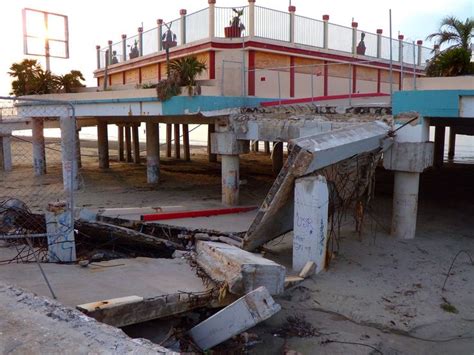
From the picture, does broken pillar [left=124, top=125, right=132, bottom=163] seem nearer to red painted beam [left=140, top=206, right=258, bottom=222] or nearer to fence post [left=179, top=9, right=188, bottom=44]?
fence post [left=179, top=9, right=188, bottom=44]

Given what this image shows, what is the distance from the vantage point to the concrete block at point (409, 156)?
11398 millimetres

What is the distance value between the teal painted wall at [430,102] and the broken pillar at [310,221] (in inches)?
143

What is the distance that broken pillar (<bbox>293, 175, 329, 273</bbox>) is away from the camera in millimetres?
9305

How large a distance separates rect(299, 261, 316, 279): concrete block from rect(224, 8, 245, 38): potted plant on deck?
12.8 m

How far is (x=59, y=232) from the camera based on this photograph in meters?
7.89

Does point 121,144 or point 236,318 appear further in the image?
point 121,144

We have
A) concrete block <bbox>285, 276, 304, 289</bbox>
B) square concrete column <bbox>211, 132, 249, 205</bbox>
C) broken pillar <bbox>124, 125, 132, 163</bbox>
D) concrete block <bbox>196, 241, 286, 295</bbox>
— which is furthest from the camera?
broken pillar <bbox>124, 125, 132, 163</bbox>

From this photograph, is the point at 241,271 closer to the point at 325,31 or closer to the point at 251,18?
the point at 251,18

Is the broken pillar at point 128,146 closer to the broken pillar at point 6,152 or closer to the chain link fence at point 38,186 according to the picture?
the chain link fence at point 38,186

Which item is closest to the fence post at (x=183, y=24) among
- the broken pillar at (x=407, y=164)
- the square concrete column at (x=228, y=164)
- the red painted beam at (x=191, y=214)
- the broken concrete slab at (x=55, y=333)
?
the square concrete column at (x=228, y=164)

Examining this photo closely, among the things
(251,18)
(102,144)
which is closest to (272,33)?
(251,18)

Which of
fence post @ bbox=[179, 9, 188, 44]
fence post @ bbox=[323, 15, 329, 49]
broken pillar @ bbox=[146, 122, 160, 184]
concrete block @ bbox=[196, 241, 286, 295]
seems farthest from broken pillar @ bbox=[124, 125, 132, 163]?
concrete block @ bbox=[196, 241, 286, 295]

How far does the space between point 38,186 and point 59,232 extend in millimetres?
15116

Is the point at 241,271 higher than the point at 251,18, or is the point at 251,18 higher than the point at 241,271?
the point at 251,18
